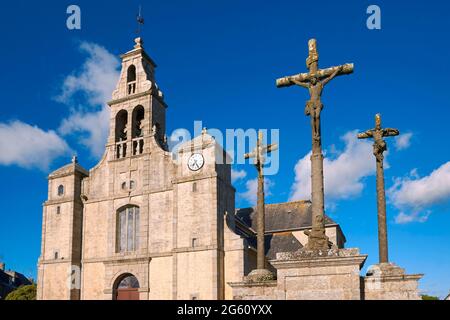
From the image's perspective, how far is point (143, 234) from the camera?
29719 mm

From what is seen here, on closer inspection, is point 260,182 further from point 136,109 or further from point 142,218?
point 136,109

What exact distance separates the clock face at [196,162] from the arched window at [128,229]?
15.6 feet

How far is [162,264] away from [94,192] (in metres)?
7.47

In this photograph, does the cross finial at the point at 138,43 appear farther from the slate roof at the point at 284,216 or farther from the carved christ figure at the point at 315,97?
the carved christ figure at the point at 315,97

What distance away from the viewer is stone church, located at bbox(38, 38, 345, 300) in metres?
27.8

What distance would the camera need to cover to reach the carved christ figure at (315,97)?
1175cm

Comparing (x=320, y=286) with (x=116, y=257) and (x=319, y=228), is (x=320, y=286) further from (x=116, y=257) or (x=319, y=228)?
(x=116, y=257)

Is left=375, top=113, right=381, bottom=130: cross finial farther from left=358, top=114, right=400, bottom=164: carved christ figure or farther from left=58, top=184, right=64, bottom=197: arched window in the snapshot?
left=58, top=184, right=64, bottom=197: arched window

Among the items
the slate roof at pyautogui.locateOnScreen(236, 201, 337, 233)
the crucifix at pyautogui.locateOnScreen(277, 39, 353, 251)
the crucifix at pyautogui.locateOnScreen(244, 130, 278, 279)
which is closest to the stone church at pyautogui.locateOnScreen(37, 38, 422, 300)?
the slate roof at pyautogui.locateOnScreen(236, 201, 337, 233)

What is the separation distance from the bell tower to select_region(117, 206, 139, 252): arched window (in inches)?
145

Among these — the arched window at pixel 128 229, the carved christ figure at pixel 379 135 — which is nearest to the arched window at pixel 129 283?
the arched window at pixel 128 229
